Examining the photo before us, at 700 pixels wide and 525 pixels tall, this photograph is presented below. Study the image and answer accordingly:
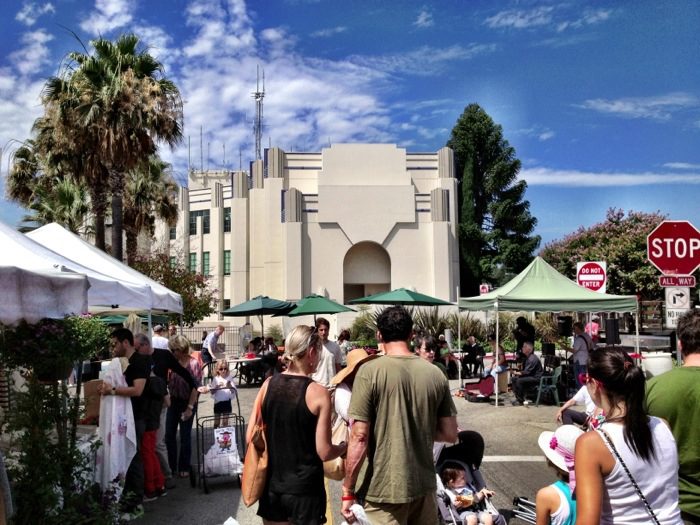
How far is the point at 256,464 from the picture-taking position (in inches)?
142

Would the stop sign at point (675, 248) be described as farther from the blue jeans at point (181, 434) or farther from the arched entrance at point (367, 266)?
the arched entrance at point (367, 266)

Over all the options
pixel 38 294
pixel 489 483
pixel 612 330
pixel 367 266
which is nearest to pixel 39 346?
pixel 38 294

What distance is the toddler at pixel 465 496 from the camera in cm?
456

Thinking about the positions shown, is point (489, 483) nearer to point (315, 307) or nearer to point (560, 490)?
point (560, 490)

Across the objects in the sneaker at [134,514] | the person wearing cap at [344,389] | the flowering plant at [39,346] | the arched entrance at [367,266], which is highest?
the arched entrance at [367,266]

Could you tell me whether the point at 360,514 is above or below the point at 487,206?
below

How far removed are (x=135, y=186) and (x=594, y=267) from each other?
2030 cm

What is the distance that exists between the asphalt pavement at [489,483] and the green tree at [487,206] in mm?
34023

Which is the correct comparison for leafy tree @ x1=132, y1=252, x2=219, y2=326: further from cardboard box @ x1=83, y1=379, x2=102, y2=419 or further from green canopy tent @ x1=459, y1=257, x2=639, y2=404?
cardboard box @ x1=83, y1=379, x2=102, y2=419

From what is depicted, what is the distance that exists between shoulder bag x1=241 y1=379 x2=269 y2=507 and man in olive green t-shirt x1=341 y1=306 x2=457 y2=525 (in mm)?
502

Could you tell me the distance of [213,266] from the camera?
44.8m

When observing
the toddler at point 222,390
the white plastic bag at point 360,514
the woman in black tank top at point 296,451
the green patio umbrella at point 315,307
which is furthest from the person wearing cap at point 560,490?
the green patio umbrella at point 315,307

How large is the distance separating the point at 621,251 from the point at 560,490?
89.5ft

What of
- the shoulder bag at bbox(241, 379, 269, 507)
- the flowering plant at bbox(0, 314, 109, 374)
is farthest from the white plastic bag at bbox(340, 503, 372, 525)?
the flowering plant at bbox(0, 314, 109, 374)
